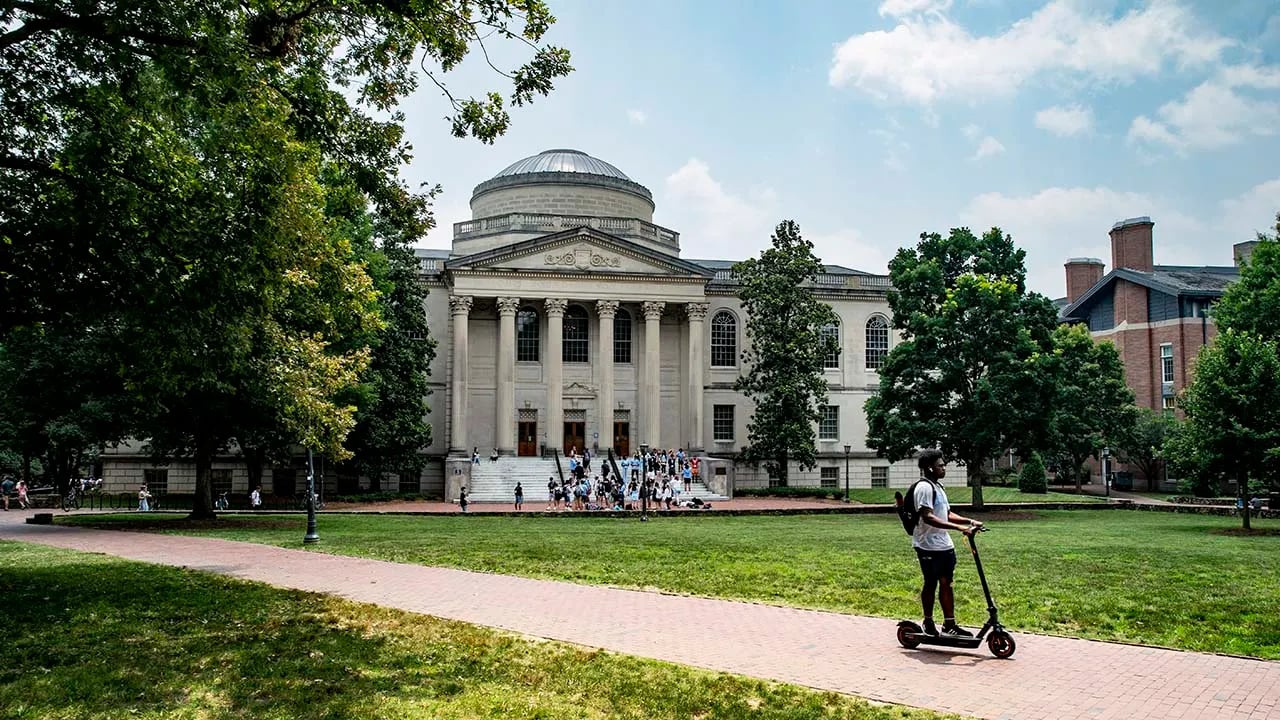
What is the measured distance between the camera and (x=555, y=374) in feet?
173

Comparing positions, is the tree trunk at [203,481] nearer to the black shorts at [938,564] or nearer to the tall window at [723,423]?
the black shorts at [938,564]

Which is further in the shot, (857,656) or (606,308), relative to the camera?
(606,308)

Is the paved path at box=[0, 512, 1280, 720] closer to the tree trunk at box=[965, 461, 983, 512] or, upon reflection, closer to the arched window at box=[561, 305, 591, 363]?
the tree trunk at box=[965, 461, 983, 512]

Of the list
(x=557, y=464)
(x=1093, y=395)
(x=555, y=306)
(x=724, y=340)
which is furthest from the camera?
(x=724, y=340)

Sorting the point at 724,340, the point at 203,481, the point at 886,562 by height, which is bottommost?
the point at 886,562

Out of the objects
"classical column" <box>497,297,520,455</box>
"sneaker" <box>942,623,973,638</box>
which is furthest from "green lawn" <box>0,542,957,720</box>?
"classical column" <box>497,297,520,455</box>

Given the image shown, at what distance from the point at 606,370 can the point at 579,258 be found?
6304mm

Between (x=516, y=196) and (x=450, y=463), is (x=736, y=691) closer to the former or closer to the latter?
(x=450, y=463)

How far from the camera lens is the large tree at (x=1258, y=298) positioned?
124 ft

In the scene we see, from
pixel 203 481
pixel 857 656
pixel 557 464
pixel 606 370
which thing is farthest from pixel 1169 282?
pixel 857 656

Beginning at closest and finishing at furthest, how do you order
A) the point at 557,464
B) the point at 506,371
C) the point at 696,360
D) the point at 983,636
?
the point at 983,636, the point at 557,464, the point at 506,371, the point at 696,360

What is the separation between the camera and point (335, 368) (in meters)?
26.9

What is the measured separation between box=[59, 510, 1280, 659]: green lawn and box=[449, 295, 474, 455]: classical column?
1939 centimetres

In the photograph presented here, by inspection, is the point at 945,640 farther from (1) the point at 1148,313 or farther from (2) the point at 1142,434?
(1) the point at 1148,313
